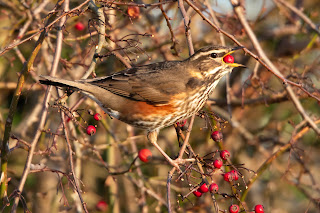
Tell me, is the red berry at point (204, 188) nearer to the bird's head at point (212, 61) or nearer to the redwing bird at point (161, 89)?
the redwing bird at point (161, 89)

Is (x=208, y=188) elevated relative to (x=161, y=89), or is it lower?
lower

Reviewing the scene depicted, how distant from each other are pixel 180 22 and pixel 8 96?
2.53 m

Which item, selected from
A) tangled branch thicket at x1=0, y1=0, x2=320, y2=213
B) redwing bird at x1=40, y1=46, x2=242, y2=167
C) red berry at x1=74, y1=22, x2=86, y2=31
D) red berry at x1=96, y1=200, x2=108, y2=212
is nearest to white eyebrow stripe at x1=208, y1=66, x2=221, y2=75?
redwing bird at x1=40, y1=46, x2=242, y2=167

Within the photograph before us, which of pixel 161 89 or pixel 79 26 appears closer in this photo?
pixel 161 89

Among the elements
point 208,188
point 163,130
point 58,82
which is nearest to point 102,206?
point 163,130

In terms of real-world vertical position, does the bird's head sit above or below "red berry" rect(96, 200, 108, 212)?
above

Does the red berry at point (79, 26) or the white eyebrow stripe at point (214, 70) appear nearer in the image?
the white eyebrow stripe at point (214, 70)

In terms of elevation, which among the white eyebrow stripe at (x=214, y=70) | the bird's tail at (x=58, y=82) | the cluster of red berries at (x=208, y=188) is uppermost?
the white eyebrow stripe at (x=214, y=70)

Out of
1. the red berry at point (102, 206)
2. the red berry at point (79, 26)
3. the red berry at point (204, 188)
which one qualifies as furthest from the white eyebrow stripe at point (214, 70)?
the red berry at point (102, 206)

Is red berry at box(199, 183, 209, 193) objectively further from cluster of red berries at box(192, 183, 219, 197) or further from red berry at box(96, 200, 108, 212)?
red berry at box(96, 200, 108, 212)

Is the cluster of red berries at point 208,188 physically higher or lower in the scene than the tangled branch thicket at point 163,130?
lower

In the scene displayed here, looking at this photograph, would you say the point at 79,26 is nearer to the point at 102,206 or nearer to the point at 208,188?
the point at 102,206

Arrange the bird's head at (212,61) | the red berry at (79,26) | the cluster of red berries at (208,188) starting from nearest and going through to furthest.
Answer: the cluster of red berries at (208,188)
the bird's head at (212,61)
the red berry at (79,26)

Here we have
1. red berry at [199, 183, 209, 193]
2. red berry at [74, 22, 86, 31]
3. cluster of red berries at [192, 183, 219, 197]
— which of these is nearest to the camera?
cluster of red berries at [192, 183, 219, 197]
